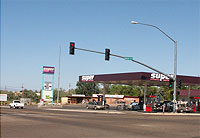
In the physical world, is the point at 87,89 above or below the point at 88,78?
below

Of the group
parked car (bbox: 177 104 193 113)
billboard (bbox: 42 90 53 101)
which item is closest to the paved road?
parked car (bbox: 177 104 193 113)

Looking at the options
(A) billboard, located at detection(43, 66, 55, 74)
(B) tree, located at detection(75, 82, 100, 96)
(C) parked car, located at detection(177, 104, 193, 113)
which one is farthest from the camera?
(B) tree, located at detection(75, 82, 100, 96)

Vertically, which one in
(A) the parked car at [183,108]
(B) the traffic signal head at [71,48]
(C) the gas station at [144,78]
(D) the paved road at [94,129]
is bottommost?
(A) the parked car at [183,108]

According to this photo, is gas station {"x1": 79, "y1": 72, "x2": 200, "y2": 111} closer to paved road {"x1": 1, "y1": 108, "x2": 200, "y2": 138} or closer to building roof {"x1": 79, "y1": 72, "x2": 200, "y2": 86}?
building roof {"x1": 79, "y1": 72, "x2": 200, "y2": 86}

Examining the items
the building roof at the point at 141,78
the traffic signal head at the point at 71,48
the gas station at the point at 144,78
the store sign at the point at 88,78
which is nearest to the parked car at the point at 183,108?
the gas station at the point at 144,78

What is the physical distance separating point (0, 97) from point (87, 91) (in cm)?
6709

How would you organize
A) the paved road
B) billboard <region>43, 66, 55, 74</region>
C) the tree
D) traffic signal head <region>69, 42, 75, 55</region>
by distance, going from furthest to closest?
the tree → billboard <region>43, 66, 55, 74</region> → traffic signal head <region>69, 42, 75, 55</region> → the paved road

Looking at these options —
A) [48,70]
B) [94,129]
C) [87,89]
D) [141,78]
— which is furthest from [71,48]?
[87,89]

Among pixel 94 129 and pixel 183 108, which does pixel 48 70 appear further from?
pixel 94 129

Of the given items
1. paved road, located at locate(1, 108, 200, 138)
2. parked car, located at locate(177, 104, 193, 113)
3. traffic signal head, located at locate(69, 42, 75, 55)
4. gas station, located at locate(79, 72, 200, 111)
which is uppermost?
traffic signal head, located at locate(69, 42, 75, 55)

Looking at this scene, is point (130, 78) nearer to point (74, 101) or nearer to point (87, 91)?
point (74, 101)

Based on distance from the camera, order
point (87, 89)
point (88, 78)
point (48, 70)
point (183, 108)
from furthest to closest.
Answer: point (87, 89) → point (48, 70) → point (88, 78) → point (183, 108)

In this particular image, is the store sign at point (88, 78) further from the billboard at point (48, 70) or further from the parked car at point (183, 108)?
the parked car at point (183, 108)

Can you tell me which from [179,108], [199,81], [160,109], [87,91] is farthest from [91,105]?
Result: [87,91]
